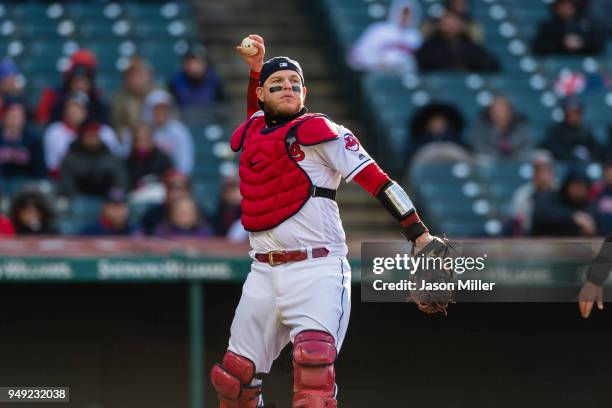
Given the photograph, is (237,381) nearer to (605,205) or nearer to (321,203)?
(321,203)

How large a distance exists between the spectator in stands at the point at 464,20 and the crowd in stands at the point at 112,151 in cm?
212

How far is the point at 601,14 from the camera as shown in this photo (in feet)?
41.8

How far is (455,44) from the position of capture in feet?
38.4

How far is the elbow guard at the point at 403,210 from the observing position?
17.6ft

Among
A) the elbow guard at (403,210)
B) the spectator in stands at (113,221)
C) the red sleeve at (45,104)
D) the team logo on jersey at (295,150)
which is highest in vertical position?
the red sleeve at (45,104)

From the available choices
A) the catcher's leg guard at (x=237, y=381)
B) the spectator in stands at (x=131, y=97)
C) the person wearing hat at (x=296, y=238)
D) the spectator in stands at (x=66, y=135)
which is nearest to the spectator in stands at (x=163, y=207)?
the spectator in stands at (x=66, y=135)

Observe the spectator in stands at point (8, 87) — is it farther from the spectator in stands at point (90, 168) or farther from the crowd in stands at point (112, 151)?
the spectator in stands at point (90, 168)

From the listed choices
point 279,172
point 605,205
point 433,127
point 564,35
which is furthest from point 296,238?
point 564,35

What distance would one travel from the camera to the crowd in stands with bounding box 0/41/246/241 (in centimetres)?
878

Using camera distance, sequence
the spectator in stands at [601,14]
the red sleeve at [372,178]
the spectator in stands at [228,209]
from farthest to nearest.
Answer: the spectator in stands at [601,14] → the spectator in stands at [228,209] → the red sleeve at [372,178]

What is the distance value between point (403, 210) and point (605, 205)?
4.69m

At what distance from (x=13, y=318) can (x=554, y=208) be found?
13.7 feet

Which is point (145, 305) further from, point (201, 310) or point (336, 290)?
point (336, 290)

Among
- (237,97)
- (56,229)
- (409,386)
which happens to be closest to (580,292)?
(409,386)
